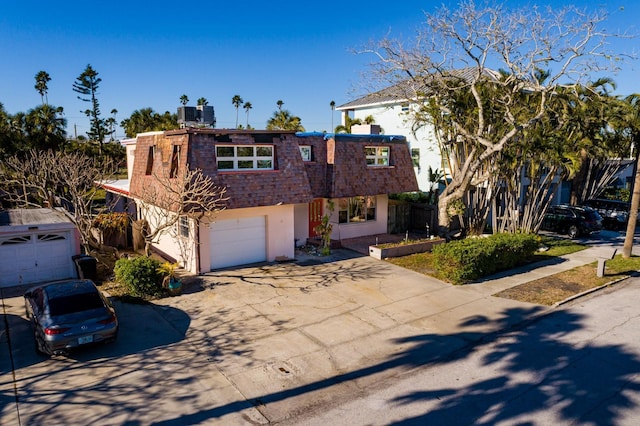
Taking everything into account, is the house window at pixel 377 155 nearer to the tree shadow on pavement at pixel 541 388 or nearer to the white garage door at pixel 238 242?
the white garage door at pixel 238 242

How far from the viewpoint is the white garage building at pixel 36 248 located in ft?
48.1

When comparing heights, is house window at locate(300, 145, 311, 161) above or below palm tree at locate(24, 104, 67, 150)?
below

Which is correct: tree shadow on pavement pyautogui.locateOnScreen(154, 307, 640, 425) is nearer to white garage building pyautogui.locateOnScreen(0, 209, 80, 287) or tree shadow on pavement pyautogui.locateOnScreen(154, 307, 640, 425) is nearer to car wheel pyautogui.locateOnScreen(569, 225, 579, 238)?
white garage building pyautogui.locateOnScreen(0, 209, 80, 287)

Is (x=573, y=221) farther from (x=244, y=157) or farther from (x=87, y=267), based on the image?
(x=87, y=267)

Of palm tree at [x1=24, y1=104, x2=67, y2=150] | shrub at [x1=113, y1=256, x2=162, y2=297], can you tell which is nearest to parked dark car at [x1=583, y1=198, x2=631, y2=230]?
shrub at [x1=113, y1=256, x2=162, y2=297]

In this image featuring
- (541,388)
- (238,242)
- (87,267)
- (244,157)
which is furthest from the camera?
(238,242)

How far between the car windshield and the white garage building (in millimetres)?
5950

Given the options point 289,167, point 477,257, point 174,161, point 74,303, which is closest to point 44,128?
point 174,161

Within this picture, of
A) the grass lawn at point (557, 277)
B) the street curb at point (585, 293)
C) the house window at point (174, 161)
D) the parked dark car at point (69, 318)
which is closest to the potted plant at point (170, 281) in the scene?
the parked dark car at point (69, 318)

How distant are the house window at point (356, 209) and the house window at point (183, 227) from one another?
775cm

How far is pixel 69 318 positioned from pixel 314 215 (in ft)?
42.3

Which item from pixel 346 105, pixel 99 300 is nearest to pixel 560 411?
pixel 99 300

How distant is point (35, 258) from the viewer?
1516 cm

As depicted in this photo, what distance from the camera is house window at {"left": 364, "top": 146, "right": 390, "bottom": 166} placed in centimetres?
2241
